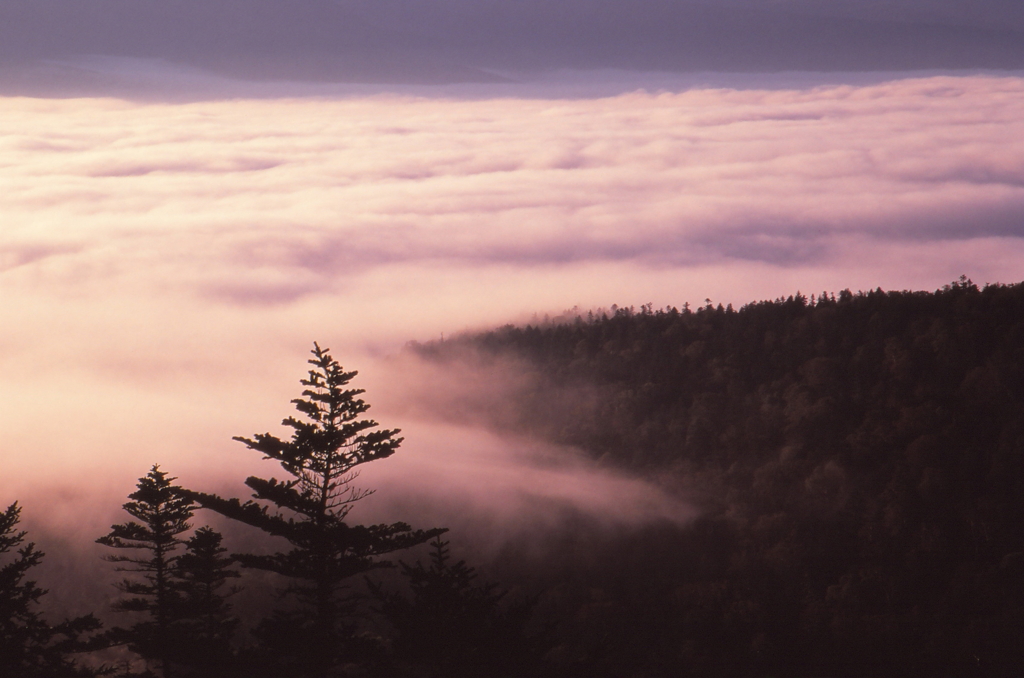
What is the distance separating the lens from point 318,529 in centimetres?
2358

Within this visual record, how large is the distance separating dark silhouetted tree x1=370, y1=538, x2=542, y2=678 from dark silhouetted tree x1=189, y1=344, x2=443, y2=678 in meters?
1.17

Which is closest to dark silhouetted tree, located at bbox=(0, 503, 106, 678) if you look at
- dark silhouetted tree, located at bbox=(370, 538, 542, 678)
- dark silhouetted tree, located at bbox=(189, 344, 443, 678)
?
dark silhouetted tree, located at bbox=(189, 344, 443, 678)

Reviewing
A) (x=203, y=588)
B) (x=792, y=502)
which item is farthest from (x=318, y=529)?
(x=792, y=502)

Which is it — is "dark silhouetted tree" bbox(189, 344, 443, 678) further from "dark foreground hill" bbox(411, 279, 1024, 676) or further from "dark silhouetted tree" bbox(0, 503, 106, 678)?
"dark foreground hill" bbox(411, 279, 1024, 676)

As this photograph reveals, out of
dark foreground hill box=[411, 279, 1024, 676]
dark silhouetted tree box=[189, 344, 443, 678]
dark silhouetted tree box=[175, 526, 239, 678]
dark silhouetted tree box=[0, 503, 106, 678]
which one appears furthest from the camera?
dark foreground hill box=[411, 279, 1024, 676]

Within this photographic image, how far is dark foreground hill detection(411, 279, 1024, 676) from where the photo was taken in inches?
4587

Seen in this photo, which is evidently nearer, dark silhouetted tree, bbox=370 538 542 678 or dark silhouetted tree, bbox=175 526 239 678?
dark silhouetted tree, bbox=370 538 542 678

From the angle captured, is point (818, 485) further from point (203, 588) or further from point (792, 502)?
point (203, 588)

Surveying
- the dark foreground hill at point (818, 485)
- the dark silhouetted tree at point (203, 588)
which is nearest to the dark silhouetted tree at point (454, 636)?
the dark silhouetted tree at point (203, 588)

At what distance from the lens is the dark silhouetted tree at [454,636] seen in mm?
21578

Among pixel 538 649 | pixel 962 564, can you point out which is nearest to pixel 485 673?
pixel 538 649

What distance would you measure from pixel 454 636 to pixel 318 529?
4252mm

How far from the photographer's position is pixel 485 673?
21500mm

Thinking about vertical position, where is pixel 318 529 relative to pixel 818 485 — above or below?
below
